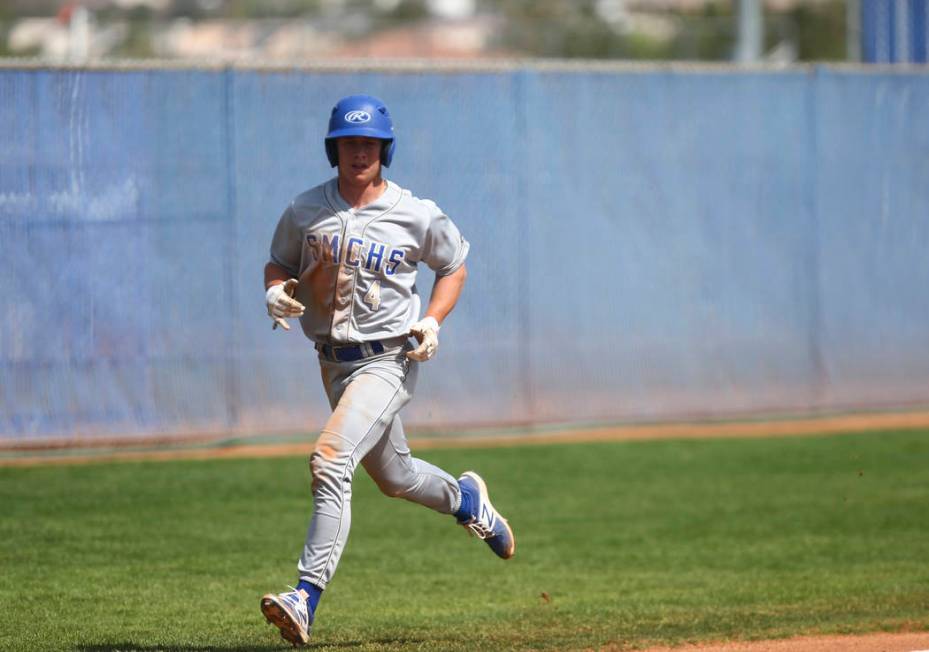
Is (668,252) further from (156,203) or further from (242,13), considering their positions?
(242,13)

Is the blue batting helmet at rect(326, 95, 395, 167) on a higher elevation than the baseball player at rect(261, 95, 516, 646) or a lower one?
higher

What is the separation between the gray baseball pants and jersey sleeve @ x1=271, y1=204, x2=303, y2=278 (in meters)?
0.41

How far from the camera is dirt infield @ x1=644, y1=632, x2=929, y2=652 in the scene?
19.7 ft

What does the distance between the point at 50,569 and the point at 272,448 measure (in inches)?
149

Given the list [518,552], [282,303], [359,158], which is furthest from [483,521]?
[518,552]

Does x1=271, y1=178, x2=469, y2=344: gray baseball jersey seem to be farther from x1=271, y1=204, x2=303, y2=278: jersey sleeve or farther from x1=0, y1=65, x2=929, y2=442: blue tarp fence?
x1=0, y1=65, x2=929, y2=442: blue tarp fence

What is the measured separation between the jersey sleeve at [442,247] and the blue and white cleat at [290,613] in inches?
58.7

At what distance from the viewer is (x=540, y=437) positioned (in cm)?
1181

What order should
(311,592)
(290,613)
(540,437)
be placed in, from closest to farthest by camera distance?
(290,613) < (311,592) < (540,437)

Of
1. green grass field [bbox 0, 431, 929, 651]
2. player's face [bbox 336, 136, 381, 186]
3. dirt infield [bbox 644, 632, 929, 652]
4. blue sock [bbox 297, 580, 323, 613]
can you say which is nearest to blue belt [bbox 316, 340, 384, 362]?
player's face [bbox 336, 136, 381, 186]

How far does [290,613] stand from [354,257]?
142 cm

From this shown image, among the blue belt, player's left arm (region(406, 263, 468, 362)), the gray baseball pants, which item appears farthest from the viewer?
the blue belt

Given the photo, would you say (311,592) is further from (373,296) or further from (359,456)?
(373,296)

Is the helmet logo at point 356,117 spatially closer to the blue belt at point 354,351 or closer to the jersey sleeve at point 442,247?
the jersey sleeve at point 442,247
